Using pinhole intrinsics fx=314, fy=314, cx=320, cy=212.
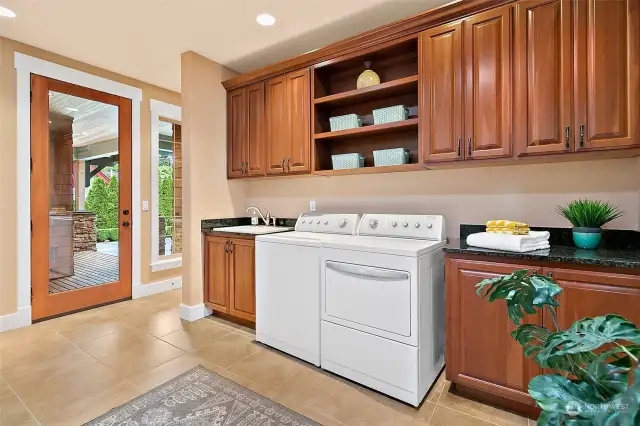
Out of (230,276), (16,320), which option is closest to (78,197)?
(16,320)

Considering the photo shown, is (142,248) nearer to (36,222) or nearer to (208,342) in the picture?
(36,222)

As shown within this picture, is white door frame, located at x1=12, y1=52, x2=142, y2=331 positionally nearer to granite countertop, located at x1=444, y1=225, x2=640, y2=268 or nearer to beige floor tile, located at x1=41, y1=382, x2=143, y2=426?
beige floor tile, located at x1=41, y1=382, x2=143, y2=426

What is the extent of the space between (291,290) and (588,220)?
1987 mm

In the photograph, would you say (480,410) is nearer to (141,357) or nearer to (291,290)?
(291,290)

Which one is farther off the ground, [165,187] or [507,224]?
[165,187]

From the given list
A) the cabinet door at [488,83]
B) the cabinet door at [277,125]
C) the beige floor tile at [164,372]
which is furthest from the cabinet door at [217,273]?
the cabinet door at [488,83]

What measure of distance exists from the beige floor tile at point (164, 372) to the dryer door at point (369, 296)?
3.62 ft

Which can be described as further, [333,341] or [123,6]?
[123,6]

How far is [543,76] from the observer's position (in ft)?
6.22

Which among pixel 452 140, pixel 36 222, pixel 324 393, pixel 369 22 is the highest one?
pixel 369 22

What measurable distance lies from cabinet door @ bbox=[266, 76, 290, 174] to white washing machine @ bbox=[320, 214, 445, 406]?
1.25 m

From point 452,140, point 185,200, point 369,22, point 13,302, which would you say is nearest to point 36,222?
point 13,302

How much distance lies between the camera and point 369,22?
8.79 feet

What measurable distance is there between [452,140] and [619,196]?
107cm
